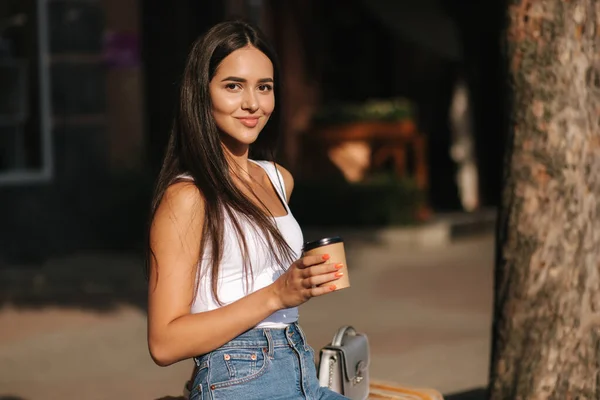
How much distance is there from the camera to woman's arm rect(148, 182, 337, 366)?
2736 mm

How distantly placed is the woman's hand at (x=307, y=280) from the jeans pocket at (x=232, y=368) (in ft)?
0.84

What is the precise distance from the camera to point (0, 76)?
1069 cm

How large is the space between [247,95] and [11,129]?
8.25 m

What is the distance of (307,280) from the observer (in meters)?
2.59

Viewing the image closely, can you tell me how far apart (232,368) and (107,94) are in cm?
891

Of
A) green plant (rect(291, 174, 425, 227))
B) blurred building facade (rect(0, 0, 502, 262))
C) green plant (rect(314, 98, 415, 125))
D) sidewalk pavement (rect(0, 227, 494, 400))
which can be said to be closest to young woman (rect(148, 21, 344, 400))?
sidewalk pavement (rect(0, 227, 494, 400))

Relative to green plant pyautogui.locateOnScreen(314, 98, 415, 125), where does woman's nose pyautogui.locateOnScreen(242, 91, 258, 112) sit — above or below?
above

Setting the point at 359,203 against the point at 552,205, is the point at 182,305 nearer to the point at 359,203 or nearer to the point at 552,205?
the point at 552,205

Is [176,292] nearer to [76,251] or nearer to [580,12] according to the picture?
[580,12]

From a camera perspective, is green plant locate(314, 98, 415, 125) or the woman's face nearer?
the woman's face

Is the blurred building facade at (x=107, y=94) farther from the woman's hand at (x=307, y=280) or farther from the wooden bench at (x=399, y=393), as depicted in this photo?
the woman's hand at (x=307, y=280)

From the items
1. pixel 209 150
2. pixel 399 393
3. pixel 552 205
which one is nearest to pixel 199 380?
pixel 209 150

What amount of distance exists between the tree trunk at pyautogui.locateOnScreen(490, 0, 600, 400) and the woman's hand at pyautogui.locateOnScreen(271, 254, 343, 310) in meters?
1.48

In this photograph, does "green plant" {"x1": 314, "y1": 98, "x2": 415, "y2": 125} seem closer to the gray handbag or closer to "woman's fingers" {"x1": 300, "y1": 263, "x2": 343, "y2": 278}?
the gray handbag
